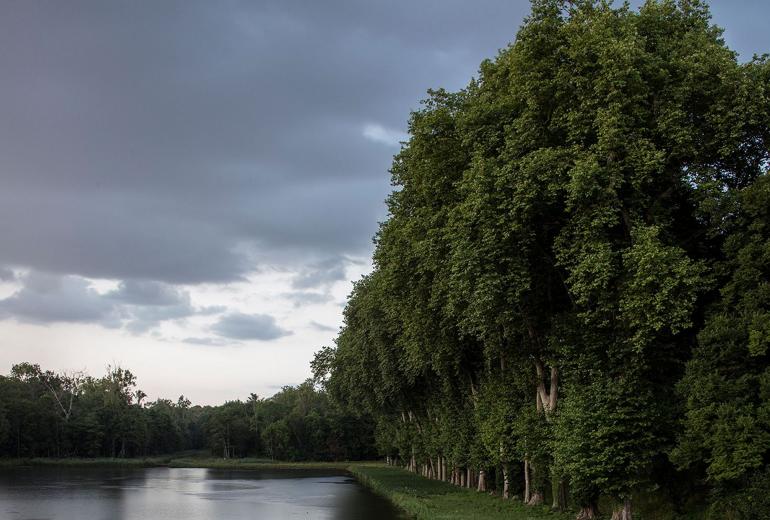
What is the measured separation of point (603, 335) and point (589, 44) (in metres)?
9.33

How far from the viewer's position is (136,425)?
128 m

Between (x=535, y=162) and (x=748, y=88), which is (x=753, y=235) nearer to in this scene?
(x=748, y=88)

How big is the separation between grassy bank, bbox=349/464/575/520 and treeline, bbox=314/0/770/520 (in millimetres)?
2063

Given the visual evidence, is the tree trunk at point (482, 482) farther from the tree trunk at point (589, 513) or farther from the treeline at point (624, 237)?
the tree trunk at point (589, 513)

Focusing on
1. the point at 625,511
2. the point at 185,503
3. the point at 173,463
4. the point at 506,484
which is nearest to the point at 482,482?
the point at 506,484

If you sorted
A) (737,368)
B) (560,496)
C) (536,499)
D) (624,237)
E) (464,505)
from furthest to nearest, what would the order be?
(464,505), (536,499), (560,496), (624,237), (737,368)

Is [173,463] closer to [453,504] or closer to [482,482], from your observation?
[482,482]

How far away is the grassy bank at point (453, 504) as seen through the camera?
28.1 m

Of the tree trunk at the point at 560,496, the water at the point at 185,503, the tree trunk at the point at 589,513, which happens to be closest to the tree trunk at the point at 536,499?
the tree trunk at the point at 560,496

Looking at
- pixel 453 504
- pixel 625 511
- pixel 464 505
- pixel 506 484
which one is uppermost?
pixel 625 511

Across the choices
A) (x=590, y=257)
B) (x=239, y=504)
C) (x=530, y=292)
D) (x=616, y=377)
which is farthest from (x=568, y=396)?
(x=239, y=504)

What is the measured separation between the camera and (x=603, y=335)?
23266 mm

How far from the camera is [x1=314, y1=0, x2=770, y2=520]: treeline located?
18859 millimetres

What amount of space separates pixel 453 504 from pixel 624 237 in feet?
60.5
